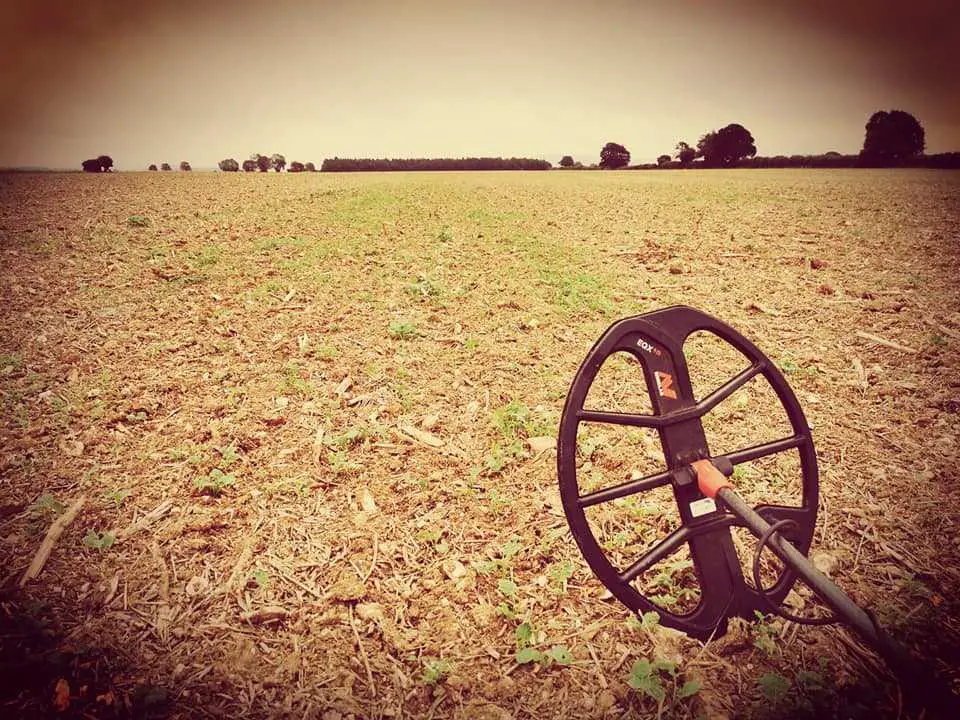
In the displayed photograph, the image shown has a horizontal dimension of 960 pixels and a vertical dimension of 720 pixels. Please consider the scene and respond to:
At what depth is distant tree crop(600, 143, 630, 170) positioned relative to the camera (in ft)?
238

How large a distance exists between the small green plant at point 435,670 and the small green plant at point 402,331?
135 inches

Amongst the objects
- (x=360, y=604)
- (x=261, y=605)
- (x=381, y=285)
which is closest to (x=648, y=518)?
(x=360, y=604)

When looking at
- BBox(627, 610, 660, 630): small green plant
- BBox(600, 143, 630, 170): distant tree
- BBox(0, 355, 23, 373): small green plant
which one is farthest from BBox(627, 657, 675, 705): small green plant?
BBox(600, 143, 630, 170): distant tree

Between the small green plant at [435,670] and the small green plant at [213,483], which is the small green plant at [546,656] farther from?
the small green plant at [213,483]

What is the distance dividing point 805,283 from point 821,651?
18.4 feet

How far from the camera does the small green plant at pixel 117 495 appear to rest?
3.04 m

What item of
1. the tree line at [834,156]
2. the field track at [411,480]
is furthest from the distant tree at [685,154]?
the field track at [411,480]

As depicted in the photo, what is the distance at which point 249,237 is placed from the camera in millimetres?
8461

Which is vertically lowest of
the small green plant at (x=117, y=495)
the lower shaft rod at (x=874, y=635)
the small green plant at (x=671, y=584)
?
the small green plant at (x=671, y=584)

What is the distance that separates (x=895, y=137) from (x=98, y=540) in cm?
9406

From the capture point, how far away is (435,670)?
7.11 feet

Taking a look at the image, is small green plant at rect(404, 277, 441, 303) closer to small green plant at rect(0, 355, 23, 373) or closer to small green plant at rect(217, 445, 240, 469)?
small green plant at rect(217, 445, 240, 469)

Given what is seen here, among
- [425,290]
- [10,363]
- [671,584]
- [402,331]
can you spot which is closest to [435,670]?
[671,584]

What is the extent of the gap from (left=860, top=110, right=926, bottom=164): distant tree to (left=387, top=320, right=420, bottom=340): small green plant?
83.8 metres
